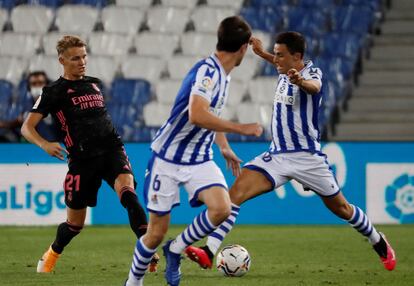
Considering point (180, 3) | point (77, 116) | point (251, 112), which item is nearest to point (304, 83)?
point (77, 116)

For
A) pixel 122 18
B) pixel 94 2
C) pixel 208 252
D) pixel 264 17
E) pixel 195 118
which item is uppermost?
pixel 195 118

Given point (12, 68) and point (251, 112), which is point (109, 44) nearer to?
point (12, 68)

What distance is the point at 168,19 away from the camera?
60.7 ft

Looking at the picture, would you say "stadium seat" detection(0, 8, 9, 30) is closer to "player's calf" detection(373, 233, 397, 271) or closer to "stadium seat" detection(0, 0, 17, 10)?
"stadium seat" detection(0, 0, 17, 10)

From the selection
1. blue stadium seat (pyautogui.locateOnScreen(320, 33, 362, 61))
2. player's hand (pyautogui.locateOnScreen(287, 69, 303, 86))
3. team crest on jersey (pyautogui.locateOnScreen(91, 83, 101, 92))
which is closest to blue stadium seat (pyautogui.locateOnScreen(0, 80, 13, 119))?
blue stadium seat (pyautogui.locateOnScreen(320, 33, 362, 61))

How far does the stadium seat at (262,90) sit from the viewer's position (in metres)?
17.2

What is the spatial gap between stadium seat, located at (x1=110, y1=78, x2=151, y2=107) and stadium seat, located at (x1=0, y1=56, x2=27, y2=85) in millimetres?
1585

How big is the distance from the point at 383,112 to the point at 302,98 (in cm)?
852

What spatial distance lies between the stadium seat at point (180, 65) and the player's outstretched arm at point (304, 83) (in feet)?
29.3

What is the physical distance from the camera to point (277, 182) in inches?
365

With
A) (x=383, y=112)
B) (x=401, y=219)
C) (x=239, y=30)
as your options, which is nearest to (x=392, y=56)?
(x=383, y=112)

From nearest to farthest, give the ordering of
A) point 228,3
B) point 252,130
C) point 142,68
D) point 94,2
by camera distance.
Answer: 1. point 252,130
2. point 142,68
3. point 228,3
4. point 94,2

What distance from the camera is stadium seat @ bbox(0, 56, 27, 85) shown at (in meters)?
17.7

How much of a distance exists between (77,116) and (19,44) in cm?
949
